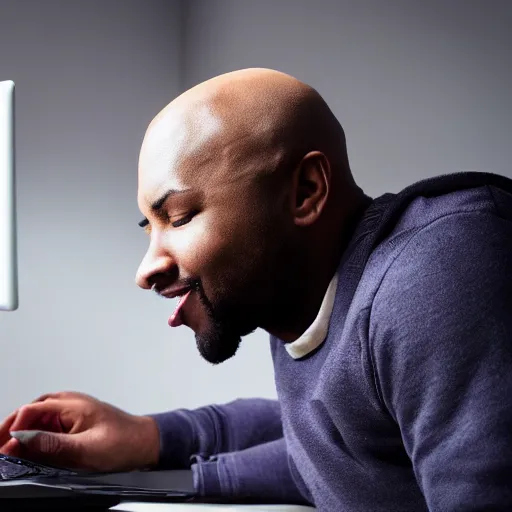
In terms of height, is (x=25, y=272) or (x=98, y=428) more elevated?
(x=25, y=272)

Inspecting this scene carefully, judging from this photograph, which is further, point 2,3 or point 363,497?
point 2,3

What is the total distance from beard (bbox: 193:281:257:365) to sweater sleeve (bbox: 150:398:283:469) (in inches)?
12.0

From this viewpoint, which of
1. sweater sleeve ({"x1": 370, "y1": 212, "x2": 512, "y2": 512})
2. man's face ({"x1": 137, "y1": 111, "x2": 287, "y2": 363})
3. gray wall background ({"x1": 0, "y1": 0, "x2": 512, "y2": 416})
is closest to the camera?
sweater sleeve ({"x1": 370, "y1": 212, "x2": 512, "y2": 512})

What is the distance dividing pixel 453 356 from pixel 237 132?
267mm

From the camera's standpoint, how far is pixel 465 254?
59cm

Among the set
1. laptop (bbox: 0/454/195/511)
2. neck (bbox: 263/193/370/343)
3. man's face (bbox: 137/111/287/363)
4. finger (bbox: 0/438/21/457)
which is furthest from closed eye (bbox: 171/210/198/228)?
finger (bbox: 0/438/21/457)

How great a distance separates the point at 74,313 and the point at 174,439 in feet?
3.17

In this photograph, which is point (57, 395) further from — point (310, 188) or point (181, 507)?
point (310, 188)

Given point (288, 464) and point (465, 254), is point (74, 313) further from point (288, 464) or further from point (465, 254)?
point (465, 254)

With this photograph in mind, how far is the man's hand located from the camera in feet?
3.03

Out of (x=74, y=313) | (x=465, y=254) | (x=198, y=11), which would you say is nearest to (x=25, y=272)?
(x=74, y=313)

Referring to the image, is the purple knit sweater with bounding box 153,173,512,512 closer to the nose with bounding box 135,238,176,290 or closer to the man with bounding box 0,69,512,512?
the man with bounding box 0,69,512,512

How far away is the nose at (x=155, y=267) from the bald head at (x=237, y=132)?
0.22ft

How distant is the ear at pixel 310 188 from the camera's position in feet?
2.27
